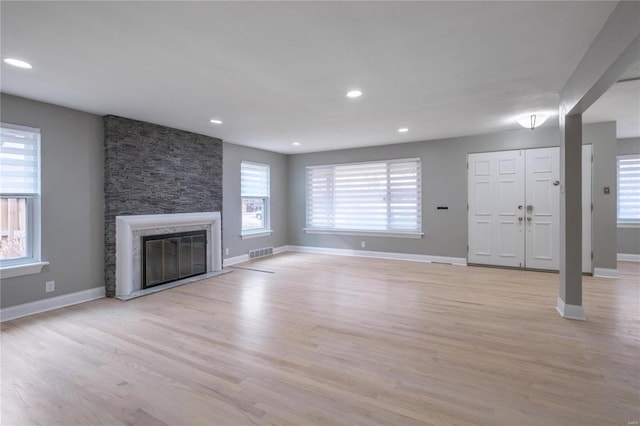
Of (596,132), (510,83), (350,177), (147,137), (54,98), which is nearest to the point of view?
(510,83)

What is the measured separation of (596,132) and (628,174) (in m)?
2.12

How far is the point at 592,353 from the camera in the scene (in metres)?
2.49

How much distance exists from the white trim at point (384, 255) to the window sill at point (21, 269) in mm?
5089

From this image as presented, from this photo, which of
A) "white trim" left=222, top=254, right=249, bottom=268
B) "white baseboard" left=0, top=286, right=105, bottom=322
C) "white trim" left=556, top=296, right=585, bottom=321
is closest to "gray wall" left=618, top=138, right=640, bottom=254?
"white trim" left=556, top=296, right=585, bottom=321

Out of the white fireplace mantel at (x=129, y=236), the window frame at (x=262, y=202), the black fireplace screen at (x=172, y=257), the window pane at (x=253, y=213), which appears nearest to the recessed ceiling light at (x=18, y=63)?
the white fireplace mantel at (x=129, y=236)

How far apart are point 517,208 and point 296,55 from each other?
5.02 metres

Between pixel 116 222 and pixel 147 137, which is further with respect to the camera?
pixel 147 137

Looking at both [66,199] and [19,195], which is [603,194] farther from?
[19,195]

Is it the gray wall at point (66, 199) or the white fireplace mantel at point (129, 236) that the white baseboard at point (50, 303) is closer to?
the gray wall at point (66, 199)

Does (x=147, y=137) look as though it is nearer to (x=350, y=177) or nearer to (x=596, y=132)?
(x=350, y=177)

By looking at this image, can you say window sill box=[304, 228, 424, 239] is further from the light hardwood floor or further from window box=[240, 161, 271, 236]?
the light hardwood floor

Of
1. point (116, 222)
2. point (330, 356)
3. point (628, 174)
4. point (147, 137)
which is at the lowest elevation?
point (330, 356)

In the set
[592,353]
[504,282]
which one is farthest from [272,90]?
[504,282]

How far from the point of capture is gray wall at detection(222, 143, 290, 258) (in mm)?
6141
